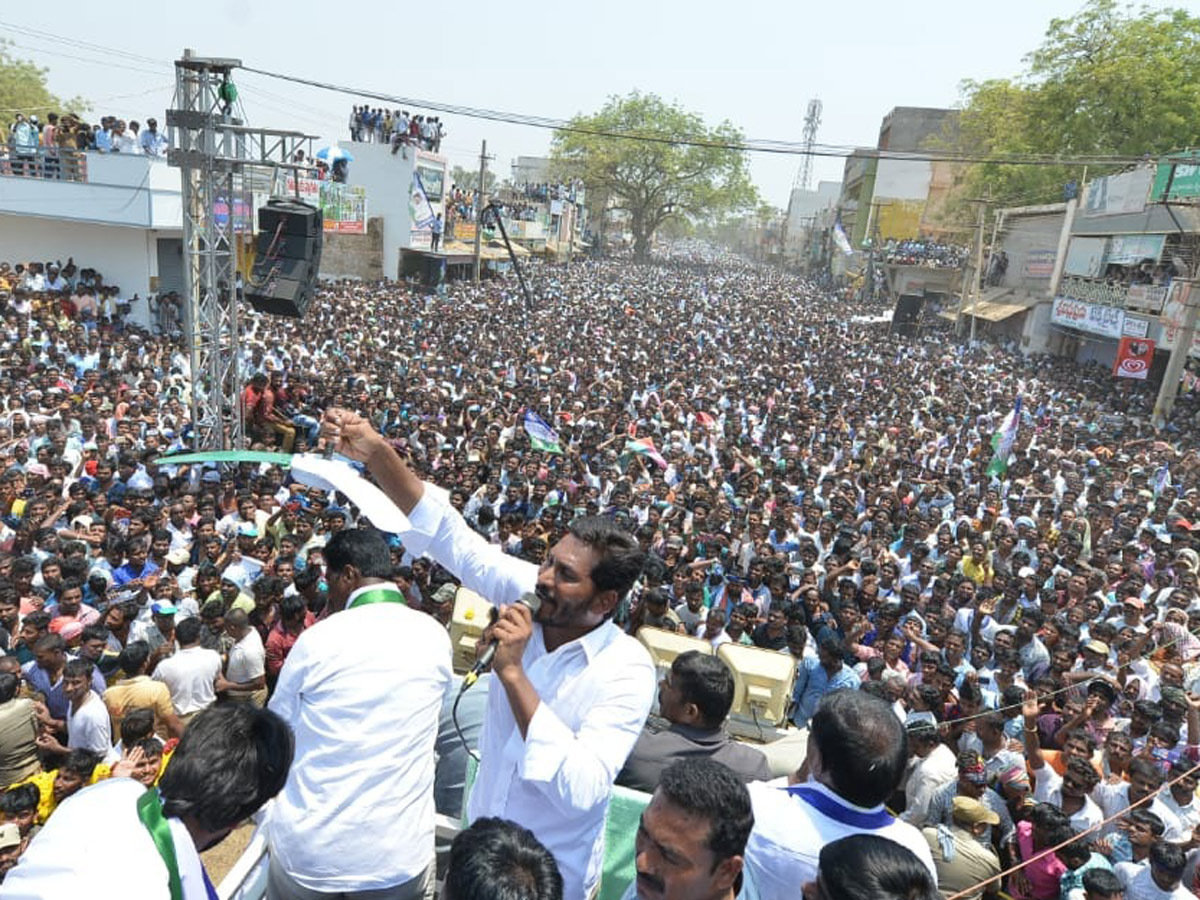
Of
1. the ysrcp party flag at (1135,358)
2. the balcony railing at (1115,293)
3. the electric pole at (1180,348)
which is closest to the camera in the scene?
the electric pole at (1180,348)

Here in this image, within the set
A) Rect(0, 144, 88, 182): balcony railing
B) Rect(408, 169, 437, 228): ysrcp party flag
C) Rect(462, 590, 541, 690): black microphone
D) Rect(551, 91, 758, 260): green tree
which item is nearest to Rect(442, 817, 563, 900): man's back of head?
Rect(462, 590, 541, 690): black microphone

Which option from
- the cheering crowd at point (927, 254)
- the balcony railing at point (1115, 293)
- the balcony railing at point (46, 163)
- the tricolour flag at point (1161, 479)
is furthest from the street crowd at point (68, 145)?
the cheering crowd at point (927, 254)

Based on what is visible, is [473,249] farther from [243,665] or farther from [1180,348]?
[243,665]

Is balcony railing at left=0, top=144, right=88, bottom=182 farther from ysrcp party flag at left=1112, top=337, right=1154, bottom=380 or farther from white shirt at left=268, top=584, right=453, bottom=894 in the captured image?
ysrcp party flag at left=1112, top=337, right=1154, bottom=380

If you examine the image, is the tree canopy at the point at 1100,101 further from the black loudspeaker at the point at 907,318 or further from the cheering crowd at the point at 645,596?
the cheering crowd at the point at 645,596

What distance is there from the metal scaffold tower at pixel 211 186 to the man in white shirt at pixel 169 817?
734 cm

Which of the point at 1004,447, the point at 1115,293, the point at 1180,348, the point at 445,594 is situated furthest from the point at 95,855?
the point at 1115,293

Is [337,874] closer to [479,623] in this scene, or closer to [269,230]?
[479,623]

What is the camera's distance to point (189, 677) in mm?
4191

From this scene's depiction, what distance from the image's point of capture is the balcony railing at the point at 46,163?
1566 centimetres

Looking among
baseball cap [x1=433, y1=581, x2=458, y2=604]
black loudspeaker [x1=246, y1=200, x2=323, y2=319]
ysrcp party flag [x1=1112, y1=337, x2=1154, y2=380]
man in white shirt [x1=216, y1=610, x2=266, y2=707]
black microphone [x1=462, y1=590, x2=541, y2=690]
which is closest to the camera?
black microphone [x1=462, y1=590, x2=541, y2=690]

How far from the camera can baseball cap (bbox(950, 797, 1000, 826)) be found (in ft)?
12.1

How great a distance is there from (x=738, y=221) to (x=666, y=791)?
145708mm

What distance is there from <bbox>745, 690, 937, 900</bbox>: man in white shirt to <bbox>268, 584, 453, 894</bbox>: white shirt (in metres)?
0.81
